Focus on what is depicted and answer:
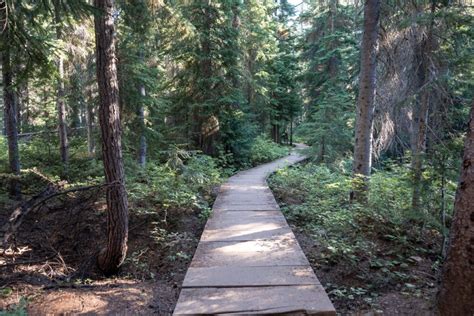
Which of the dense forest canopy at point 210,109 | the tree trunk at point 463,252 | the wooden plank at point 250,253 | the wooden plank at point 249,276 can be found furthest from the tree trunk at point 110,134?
the tree trunk at point 463,252

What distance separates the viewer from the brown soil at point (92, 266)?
Answer: 3.77m

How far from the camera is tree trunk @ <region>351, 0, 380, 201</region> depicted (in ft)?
21.9

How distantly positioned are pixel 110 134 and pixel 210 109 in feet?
26.6

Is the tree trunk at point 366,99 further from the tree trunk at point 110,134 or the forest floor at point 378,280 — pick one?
the tree trunk at point 110,134

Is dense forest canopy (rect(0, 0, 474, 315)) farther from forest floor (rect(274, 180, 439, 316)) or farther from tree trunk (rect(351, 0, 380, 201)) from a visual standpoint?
forest floor (rect(274, 180, 439, 316))

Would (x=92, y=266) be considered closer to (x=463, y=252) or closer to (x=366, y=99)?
(x=463, y=252)

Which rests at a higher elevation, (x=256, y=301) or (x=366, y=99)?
(x=366, y=99)

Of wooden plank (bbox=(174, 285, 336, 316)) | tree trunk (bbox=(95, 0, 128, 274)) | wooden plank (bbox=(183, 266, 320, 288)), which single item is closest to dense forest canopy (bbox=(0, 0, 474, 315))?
tree trunk (bbox=(95, 0, 128, 274))

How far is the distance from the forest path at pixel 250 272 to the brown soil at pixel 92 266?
41cm

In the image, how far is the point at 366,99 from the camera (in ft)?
22.6

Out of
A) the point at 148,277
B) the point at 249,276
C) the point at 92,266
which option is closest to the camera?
the point at 249,276

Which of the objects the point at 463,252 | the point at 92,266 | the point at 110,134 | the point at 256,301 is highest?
the point at 110,134

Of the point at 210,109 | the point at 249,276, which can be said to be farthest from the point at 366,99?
the point at 210,109

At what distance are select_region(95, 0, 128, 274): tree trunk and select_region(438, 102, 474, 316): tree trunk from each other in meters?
4.56
